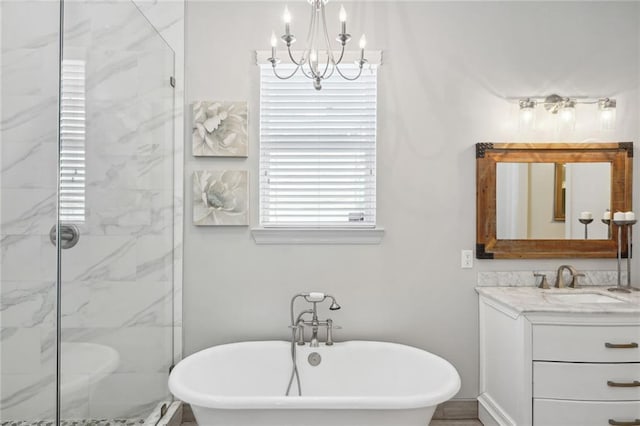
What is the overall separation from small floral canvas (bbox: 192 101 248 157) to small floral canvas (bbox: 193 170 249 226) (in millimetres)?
125

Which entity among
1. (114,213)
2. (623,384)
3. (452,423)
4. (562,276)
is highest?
(114,213)

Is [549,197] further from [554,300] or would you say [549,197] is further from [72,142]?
[72,142]

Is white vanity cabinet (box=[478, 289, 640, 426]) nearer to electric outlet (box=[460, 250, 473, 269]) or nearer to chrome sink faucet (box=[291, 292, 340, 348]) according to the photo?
electric outlet (box=[460, 250, 473, 269])

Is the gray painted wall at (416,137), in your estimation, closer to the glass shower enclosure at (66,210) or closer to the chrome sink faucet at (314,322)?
the chrome sink faucet at (314,322)

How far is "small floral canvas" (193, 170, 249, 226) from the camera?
2.50 metres

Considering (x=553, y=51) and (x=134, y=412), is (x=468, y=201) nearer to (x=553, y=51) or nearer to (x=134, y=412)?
(x=553, y=51)

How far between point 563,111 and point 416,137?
2.91ft

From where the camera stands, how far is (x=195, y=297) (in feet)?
8.33

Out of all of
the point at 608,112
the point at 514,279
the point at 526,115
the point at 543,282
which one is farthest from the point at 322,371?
the point at 608,112

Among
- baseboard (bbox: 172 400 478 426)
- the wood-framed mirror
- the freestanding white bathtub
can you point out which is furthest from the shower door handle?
the wood-framed mirror

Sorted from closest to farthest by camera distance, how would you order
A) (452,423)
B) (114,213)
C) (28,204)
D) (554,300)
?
(28,204)
(114,213)
(554,300)
(452,423)

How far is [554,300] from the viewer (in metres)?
2.21

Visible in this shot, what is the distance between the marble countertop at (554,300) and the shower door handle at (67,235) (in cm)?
200

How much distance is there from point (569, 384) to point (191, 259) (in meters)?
2.13
